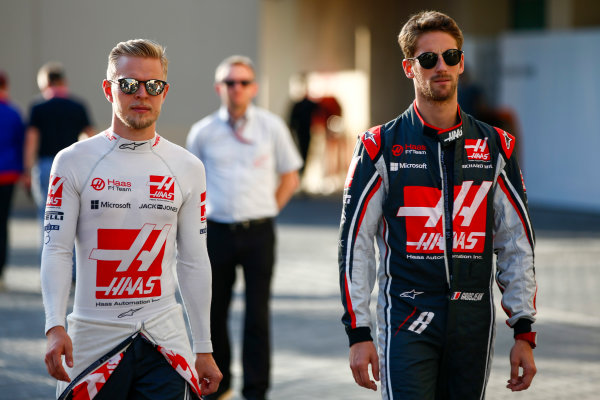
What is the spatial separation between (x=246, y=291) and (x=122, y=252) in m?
3.05

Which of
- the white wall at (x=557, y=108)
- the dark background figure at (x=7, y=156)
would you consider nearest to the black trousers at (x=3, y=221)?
the dark background figure at (x=7, y=156)

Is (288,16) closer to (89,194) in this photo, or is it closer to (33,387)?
(33,387)

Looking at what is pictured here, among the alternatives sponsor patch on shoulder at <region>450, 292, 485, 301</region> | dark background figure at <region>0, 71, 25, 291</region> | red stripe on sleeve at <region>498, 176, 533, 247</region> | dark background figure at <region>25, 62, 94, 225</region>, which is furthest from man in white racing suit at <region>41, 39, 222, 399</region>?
dark background figure at <region>0, 71, 25, 291</region>

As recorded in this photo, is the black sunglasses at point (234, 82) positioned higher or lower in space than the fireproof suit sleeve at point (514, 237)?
higher

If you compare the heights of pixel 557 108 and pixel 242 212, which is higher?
pixel 557 108

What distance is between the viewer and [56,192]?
3.98 m

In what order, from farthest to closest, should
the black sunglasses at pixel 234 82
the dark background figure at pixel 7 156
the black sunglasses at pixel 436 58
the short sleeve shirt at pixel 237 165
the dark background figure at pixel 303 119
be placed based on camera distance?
the dark background figure at pixel 303 119 < the dark background figure at pixel 7 156 < the black sunglasses at pixel 234 82 < the short sleeve shirt at pixel 237 165 < the black sunglasses at pixel 436 58

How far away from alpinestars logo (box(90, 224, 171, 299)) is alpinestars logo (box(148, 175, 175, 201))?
0.42 ft

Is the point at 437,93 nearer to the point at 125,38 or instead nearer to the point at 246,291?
the point at 246,291

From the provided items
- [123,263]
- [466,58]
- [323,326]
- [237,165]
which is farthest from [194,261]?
[466,58]

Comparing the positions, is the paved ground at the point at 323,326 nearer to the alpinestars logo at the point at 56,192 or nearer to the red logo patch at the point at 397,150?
the red logo patch at the point at 397,150

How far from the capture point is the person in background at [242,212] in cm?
684

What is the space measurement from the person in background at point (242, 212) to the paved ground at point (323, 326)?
1.20 feet

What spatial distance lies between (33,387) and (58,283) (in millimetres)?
3428
